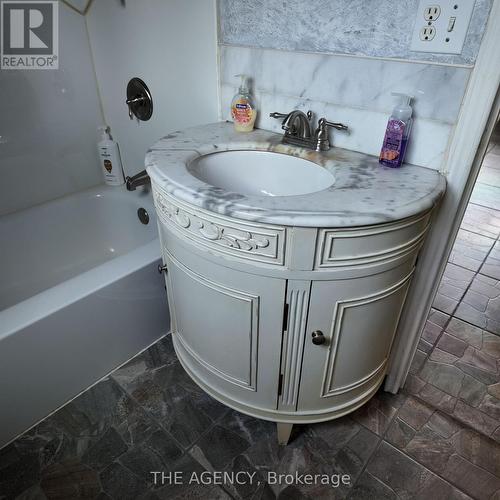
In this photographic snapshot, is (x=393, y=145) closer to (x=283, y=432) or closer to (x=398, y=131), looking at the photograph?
(x=398, y=131)

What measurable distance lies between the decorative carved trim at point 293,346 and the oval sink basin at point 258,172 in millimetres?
308

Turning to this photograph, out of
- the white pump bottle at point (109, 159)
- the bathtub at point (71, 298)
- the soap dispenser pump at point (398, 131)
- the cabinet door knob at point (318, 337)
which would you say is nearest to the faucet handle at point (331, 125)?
the soap dispenser pump at point (398, 131)

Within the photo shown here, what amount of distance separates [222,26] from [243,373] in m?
0.94

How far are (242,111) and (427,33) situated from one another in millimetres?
475

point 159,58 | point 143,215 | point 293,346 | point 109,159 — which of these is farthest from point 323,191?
point 109,159

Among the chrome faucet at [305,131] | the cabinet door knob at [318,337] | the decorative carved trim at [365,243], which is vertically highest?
the chrome faucet at [305,131]

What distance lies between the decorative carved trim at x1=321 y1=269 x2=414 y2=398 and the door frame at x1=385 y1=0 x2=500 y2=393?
0.13 meters

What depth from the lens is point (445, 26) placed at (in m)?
0.73

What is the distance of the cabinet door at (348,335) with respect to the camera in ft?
2.47

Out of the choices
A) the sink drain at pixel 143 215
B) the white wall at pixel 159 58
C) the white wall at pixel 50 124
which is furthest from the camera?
the sink drain at pixel 143 215

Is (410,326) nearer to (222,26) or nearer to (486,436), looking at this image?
(486,436)

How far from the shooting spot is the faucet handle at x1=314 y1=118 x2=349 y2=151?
3.03ft

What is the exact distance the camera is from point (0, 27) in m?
1.25

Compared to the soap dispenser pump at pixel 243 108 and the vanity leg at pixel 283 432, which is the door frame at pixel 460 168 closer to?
the vanity leg at pixel 283 432
